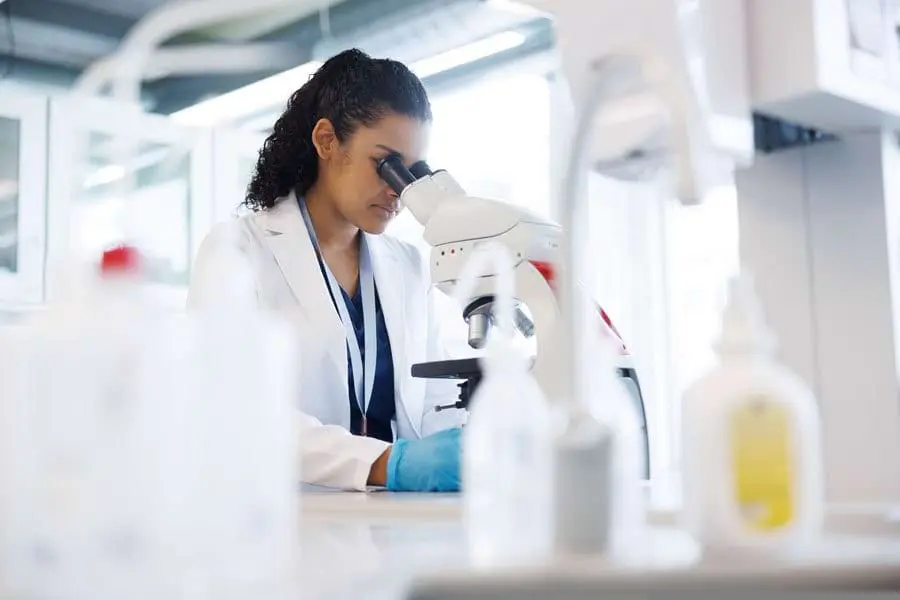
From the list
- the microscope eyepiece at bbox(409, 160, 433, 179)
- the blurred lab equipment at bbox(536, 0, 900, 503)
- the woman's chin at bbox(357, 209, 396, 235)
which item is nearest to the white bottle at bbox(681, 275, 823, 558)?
the blurred lab equipment at bbox(536, 0, 900, 503)

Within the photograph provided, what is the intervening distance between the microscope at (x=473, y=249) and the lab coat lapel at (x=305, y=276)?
0.34 meters

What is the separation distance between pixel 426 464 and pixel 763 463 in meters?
0.68

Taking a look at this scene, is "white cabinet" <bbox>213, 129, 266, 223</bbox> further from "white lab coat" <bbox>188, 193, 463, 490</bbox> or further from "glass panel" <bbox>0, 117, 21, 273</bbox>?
"white lab coat" <bbox>188, 193, 463, 490</bbox>

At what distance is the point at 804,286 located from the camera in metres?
1.19

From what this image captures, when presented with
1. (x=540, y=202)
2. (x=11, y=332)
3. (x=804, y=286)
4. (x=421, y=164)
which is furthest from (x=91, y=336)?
(x=540, y=202)

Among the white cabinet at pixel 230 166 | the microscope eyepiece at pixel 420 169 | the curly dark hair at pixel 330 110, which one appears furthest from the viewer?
the white cabinet at pixel 230 166

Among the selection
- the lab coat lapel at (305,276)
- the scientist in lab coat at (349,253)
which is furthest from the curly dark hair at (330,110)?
the lab coat lapel at (305,276)

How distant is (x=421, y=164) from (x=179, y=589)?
1.15 metres

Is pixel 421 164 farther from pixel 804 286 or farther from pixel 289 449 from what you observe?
pixel 289 449

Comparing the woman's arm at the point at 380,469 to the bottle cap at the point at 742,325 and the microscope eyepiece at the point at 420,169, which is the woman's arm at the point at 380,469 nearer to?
the microscope eyepiece at the point at 420,169

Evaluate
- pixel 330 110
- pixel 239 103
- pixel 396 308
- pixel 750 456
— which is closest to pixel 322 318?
pixel 396 308

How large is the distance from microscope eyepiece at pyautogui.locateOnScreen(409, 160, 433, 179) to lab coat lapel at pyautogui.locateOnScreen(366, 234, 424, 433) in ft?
1.34

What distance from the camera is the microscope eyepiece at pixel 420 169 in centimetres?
155

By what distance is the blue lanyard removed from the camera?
180 centimetres
